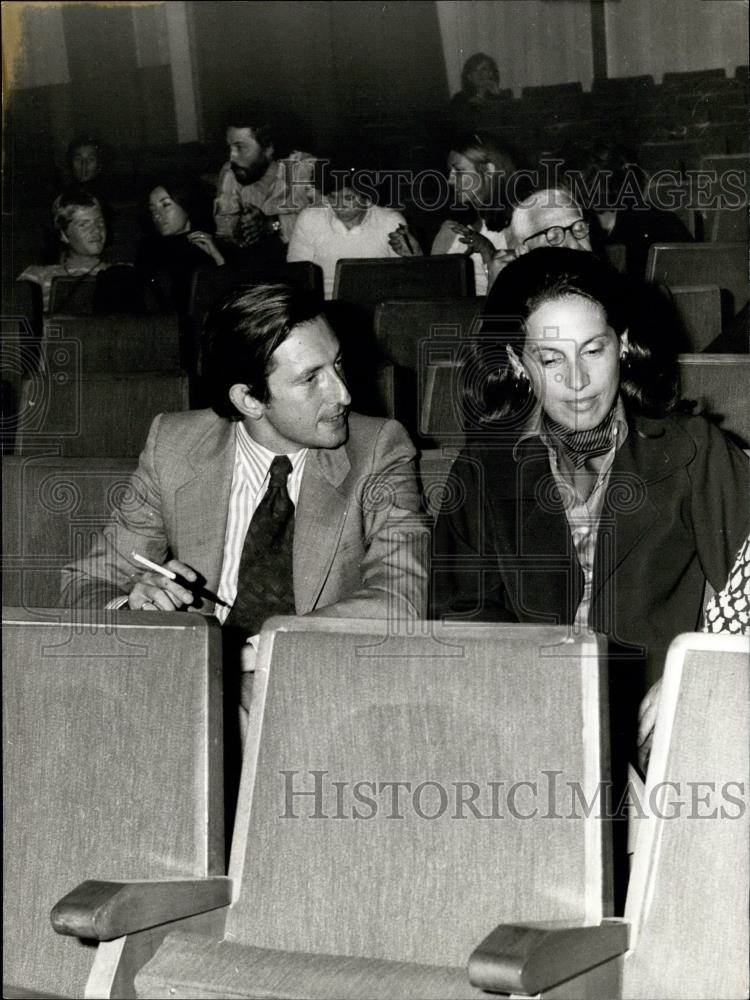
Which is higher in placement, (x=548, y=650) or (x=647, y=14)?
(x=647, y=14)

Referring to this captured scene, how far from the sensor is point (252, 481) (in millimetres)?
1094

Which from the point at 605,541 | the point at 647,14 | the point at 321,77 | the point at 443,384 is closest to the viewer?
the point at 605,541

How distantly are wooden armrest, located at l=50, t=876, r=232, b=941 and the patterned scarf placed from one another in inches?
16.2

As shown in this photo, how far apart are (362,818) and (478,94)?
279cm

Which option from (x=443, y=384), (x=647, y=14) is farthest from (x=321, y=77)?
(x=443, y=384)

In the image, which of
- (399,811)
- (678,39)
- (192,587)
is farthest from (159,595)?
(678,39)

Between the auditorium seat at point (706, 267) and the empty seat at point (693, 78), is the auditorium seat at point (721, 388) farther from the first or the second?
the empty seat at point (693, 78)

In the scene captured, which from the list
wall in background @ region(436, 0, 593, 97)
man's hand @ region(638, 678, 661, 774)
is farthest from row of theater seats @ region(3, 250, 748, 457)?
wall in background @ region(436, 0, 593, 97)

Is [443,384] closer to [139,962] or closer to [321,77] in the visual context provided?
[139,962]

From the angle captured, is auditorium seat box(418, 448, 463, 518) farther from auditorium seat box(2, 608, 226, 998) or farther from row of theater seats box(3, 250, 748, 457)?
auditorium seat box(2, 608, 226, 998)

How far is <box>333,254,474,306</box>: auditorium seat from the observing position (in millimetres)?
1871

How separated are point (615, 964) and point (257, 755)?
0.24 metres

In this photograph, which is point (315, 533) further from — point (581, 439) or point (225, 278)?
point (225, 278)

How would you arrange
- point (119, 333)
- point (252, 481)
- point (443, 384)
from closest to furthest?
point (252, 481), point (443, 384), point (119, 333)
